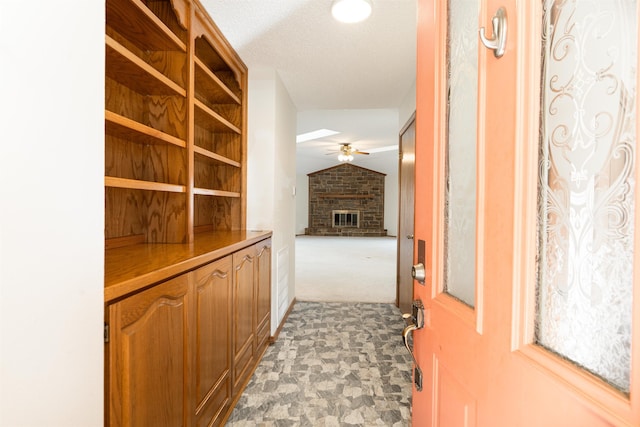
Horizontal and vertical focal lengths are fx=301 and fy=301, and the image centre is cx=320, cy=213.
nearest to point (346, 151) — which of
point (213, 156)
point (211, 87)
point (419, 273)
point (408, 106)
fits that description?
point (408, 106)

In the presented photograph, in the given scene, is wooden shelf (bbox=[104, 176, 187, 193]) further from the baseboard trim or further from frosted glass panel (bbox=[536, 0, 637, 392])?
the baseboard trim

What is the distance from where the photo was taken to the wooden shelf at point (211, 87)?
1.93m

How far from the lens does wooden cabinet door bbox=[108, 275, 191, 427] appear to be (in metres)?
0.85

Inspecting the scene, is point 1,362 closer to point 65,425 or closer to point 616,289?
point 65,425

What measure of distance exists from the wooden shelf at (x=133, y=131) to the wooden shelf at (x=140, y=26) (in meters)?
0.47

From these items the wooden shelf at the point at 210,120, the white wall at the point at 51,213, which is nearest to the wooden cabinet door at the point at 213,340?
the white wall at the point at 51,213

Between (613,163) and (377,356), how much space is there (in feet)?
7.49

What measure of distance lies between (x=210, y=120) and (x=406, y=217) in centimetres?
206

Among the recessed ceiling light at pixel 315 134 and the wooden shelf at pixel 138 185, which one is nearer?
the wooden shelf at pixel 138 185

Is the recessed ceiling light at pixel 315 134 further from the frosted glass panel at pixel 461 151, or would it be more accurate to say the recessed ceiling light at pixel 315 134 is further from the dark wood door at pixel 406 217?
the frosted glass panel at pixel 461 151

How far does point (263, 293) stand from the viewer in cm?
229

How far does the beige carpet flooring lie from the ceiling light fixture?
9.57 feet

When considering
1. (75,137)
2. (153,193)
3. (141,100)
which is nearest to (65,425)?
(75,137)

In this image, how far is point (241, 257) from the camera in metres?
1.80
